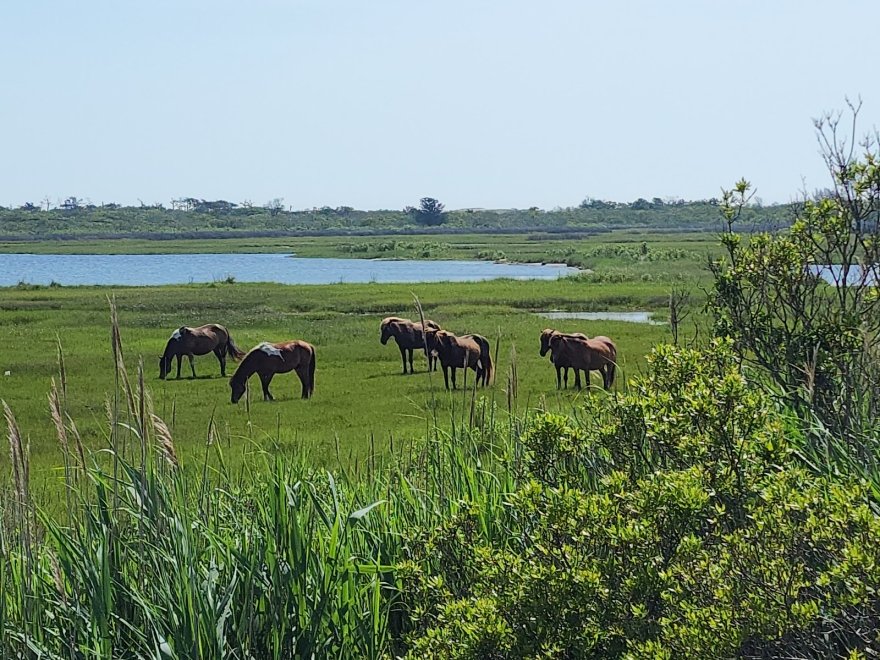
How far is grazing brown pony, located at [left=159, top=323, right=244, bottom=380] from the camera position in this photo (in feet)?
80.7

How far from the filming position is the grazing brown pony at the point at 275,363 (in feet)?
69.7

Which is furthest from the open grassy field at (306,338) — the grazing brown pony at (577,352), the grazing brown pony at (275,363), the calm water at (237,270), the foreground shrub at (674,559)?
the calm water at (237,270)

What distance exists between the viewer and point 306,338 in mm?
31062

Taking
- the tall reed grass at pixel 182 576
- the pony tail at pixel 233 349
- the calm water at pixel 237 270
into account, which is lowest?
the calm water at pixel 237 270

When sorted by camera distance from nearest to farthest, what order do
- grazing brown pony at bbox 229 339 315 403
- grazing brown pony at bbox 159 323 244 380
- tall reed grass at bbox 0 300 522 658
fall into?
tall reed grass at bbox 0 300 522 658, grazing brown pony at bbox 229 339 315 403, grazing brown pony at bbox 159 323 244 380

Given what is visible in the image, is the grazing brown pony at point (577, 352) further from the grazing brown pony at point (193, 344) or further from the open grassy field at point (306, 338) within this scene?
the grazing brown pony at point (193, 344)

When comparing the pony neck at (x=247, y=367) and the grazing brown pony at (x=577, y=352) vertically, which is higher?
the grazing brown pony at (x=577, y=352)

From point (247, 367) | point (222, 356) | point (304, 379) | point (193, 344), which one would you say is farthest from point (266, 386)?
point (222, 356)

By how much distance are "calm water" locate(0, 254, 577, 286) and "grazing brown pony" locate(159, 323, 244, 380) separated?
112 feet

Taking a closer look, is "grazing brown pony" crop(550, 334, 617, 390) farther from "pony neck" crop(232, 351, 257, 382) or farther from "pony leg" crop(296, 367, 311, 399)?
"pony neck" crop(232, 351, 257, 382)

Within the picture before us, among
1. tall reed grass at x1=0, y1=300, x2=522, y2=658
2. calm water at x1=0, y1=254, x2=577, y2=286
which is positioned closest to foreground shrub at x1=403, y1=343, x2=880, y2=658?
tall reed grass at x1=0, y1=300, x2=522, y2=658

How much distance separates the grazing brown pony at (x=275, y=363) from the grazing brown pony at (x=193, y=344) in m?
3.59

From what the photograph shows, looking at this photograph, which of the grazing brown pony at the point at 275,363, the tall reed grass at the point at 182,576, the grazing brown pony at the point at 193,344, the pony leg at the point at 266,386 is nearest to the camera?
the tall reed grass at the point at 182,576

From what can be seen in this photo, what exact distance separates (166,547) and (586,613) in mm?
1778
